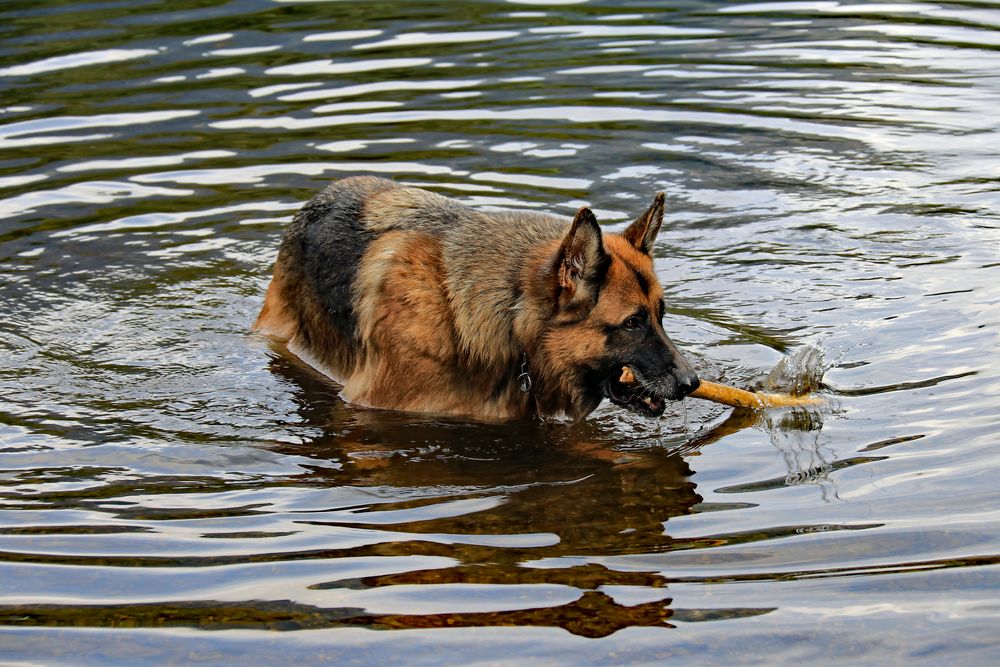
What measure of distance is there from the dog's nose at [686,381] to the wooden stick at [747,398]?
0.45m

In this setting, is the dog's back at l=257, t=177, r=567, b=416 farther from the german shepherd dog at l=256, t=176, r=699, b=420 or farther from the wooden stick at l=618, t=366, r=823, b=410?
the wooden stick at l=618, t=366, r=823, b=410

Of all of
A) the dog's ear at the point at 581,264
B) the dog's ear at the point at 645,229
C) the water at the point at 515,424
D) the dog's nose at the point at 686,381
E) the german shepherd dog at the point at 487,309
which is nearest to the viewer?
the water at the point at 515,424

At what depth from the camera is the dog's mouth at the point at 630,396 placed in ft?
25.2

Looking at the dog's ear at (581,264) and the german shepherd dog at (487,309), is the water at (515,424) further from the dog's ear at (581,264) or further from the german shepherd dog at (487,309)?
the dog's ear at (581,264)

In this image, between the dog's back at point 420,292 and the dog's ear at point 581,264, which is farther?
the dog's back at point 420,292

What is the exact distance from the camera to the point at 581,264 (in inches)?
290

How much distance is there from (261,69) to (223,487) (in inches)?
394

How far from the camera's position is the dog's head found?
7375 millimetres

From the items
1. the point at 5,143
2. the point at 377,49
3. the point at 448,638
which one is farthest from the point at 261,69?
the point at 448,638

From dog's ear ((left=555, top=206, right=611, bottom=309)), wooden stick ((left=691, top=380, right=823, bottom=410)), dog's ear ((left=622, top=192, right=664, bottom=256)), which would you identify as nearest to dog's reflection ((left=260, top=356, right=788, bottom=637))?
wooden stick ((left=691, top=380, right=823, bottom=410))

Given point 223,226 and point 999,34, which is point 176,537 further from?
point 999,34

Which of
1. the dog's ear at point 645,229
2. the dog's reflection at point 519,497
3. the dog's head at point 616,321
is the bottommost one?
the dog's reflection at point 519,497

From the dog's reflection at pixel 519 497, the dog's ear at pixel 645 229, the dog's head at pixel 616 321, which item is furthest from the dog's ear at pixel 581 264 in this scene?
the dog's reflection at pixel 519 497

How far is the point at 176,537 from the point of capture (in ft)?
20.5
